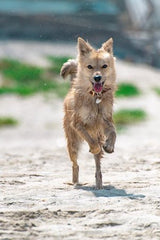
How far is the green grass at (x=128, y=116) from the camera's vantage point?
22609mm

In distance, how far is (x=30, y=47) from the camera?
3122 cm

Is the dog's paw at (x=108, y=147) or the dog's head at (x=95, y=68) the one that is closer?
the dog's paw at (x=108, y=147)

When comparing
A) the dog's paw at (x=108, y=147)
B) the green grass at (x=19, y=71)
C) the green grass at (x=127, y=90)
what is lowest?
the dog's paw at (x=108, y=147)

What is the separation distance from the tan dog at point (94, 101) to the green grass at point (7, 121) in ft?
44.1

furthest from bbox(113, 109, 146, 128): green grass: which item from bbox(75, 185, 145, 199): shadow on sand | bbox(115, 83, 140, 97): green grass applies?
bbox(75, 185, 145, 199): shadow on sand

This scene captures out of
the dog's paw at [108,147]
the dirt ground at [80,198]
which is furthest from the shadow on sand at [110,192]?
the dog's paw at [108,147]

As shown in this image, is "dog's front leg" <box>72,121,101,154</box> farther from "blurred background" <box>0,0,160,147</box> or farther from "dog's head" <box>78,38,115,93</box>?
"blurred background" <box>0,0,160,147</box>

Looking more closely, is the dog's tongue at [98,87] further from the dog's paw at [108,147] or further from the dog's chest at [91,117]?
the dog's paw at [108,147]

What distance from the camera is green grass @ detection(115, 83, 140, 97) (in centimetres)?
2603

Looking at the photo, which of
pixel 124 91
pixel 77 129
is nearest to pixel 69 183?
pixel 77 129

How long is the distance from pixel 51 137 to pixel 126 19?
1258 centimetres

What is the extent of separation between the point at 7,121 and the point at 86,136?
46.7 feet

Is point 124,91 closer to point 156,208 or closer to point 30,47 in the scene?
point 30,47

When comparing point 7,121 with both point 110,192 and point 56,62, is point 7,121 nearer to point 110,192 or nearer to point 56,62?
point 56,62
